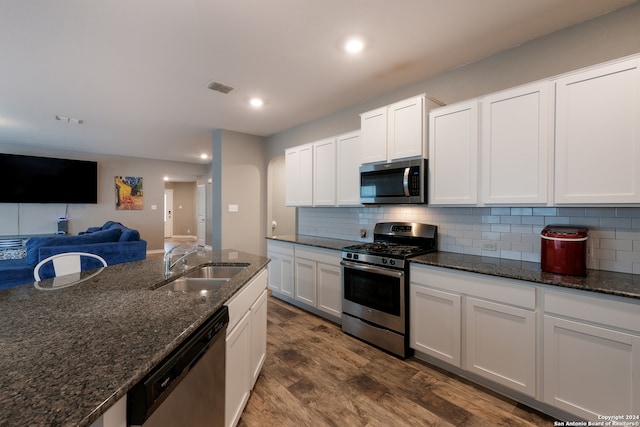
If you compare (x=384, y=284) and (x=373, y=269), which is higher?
(x=373, y=269)

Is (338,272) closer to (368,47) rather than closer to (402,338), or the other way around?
(402,338)

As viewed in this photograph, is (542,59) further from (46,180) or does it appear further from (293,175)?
(46,180)

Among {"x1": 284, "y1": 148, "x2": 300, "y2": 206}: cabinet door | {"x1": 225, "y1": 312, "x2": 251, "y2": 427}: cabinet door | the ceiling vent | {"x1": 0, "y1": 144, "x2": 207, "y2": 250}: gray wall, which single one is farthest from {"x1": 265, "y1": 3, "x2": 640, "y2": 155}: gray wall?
{"x1": 0, "y1": 144, "x2": 207, "y2": 250}: gray wall

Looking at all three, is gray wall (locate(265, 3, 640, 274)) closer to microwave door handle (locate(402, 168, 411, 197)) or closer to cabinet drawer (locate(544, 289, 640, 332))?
microwave door handle (locate(402, 168, 411, 197))

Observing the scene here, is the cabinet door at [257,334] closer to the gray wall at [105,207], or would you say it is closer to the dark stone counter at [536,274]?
the dark stone counter at [536,274]

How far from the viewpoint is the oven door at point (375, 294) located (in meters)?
2.44

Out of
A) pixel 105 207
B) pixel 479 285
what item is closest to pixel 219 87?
pixel 479 285

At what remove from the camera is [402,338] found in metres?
2.44

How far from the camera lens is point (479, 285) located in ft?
6.57

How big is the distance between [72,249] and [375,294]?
389 cm

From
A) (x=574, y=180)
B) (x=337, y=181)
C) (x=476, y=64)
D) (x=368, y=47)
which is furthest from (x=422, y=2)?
(x=337, y=181)

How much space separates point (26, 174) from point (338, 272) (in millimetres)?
7222

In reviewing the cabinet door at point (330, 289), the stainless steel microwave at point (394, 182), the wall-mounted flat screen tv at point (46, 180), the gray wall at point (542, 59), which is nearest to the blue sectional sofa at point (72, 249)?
the wall-mounted flat screen tv at point (46, 180)

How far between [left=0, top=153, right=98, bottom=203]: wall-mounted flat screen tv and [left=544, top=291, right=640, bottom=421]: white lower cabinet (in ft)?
28.1
